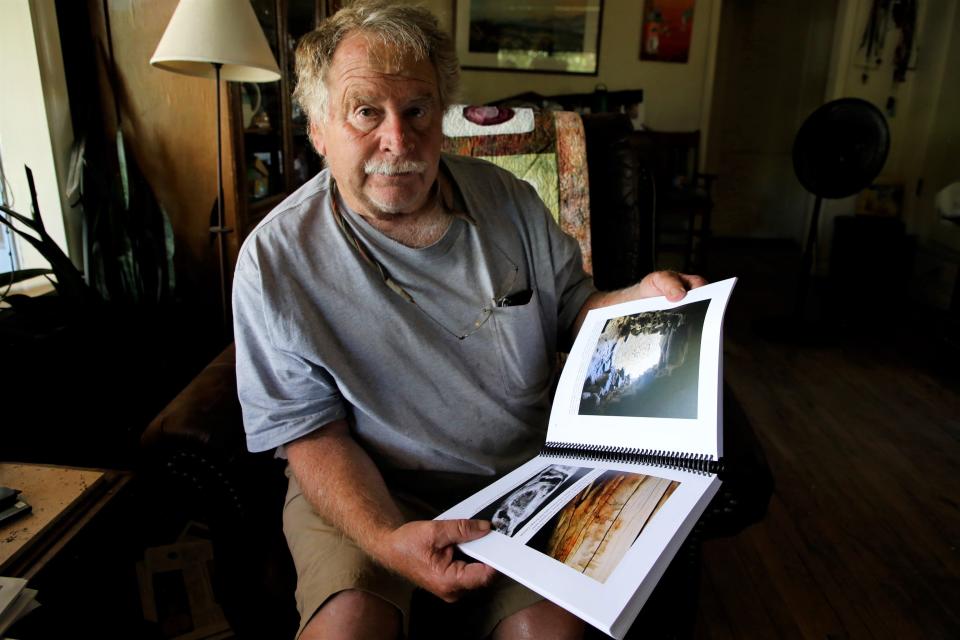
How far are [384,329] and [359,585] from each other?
36cm

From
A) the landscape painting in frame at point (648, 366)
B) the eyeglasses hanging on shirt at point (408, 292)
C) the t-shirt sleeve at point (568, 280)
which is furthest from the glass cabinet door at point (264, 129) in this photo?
the landscape painting in frame at point (648, 366)

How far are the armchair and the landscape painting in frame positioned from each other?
212 millimetres

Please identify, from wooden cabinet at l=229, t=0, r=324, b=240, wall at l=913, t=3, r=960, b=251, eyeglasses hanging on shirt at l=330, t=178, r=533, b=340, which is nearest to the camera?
eyeglasses hanging on shirt at l=330, t=178, r=533, b=340

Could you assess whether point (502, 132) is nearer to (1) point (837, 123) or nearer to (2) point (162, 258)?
(2) point (162, 258)

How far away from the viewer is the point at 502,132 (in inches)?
67.2

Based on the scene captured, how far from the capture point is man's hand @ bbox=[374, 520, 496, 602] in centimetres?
70

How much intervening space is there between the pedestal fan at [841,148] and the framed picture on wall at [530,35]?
1910 mm

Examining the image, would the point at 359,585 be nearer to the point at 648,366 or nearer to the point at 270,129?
the point at 648,366

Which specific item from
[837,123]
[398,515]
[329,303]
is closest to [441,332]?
[329,303]

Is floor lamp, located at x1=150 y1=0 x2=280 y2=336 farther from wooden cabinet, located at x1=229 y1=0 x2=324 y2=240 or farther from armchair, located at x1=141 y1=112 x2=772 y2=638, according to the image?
armchair, located at x1=141 y1=112 x2=772 y2=638

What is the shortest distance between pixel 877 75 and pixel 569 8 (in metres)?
2.01

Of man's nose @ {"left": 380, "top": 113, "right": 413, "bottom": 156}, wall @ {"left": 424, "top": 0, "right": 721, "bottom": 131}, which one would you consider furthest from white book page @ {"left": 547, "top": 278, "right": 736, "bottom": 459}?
wall @ {"left": 424, "top": 0, "right": 721, "bottom": 131}

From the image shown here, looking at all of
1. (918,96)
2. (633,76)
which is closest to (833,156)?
(918,96)

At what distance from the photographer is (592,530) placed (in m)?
0.69
